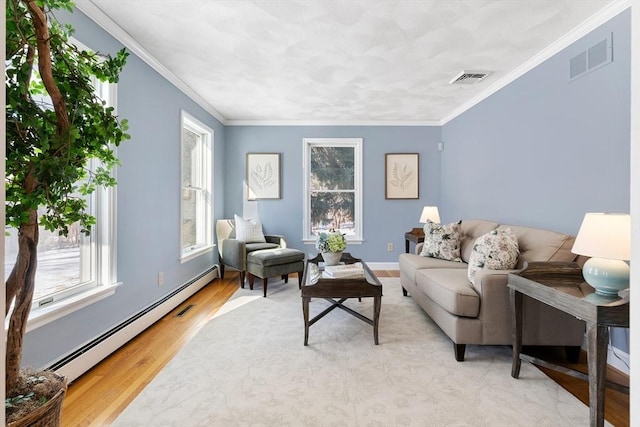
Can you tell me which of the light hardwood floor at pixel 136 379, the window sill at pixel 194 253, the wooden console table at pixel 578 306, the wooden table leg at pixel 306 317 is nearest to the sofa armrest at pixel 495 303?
the wooden console table at pixel 578 306

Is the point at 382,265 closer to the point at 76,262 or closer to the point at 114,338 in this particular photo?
the point at 114,338

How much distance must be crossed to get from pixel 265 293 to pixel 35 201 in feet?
9.14

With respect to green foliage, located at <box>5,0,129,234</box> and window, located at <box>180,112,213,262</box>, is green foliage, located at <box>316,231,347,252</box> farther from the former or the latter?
green foliage, located at <box>5,0,129,234</box>

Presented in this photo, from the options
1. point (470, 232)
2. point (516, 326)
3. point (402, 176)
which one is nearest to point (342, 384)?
point (516, 326)

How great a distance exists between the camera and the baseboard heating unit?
1895mm

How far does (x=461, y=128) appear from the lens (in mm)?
4352

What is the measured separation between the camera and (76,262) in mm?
2135

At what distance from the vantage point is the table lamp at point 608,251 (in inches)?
59.5

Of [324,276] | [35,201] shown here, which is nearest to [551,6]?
[324,276]

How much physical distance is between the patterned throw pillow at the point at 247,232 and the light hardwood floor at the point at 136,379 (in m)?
1.50

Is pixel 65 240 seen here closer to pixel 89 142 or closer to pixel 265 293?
pixel 89 142

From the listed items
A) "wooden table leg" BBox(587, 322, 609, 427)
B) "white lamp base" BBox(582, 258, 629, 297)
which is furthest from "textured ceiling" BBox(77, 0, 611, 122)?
"wooden table leg" BBox(587, 322, 609, 427)

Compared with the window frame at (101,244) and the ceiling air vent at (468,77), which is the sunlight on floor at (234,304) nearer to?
the window frame at (101,244)

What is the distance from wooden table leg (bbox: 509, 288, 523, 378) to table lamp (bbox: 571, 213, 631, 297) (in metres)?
Answer: 0.42
